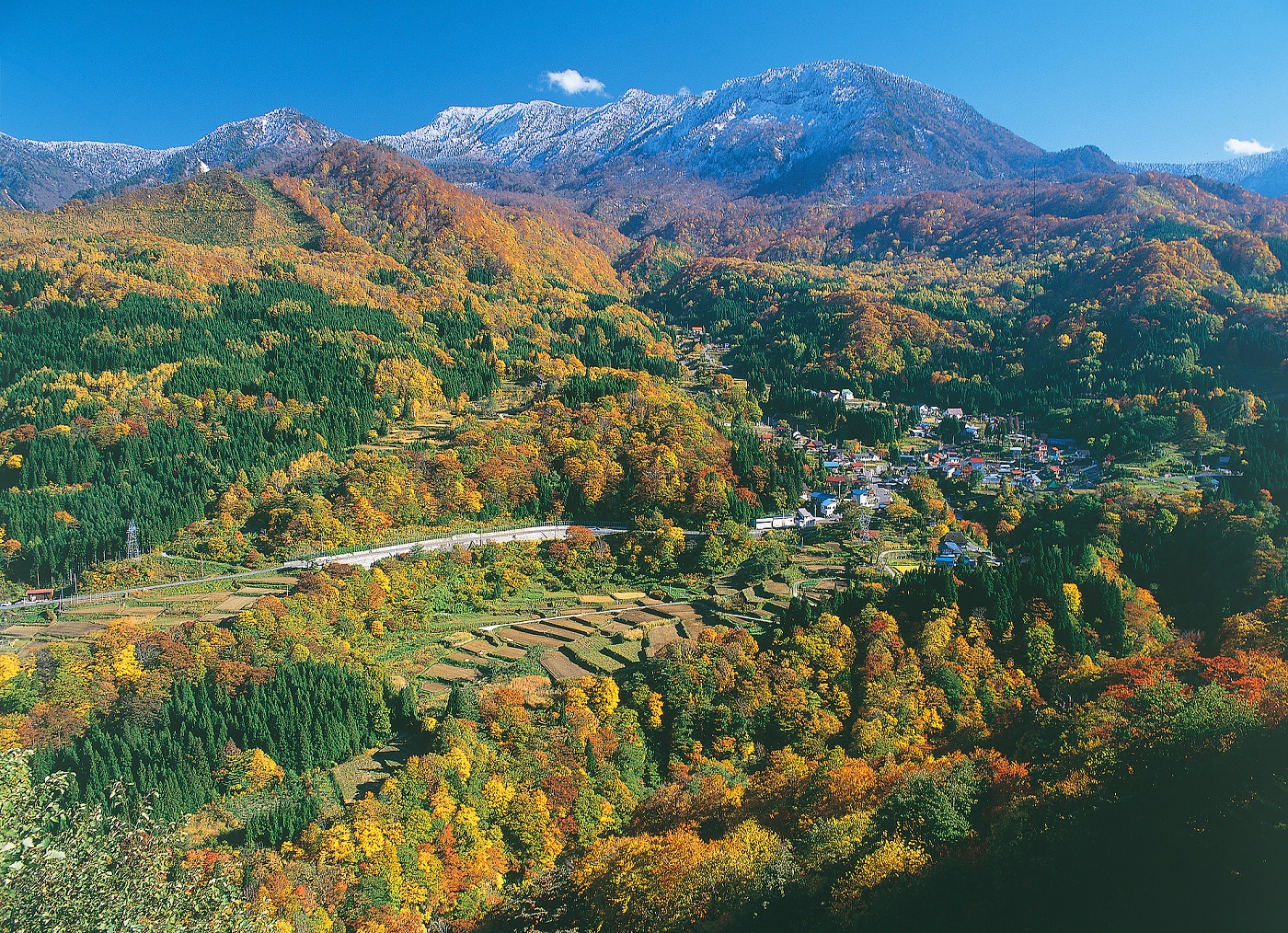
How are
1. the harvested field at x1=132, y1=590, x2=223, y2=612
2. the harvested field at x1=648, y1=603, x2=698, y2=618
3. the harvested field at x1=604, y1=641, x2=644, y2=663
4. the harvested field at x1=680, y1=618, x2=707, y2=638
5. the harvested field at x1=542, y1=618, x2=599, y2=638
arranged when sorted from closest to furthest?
1. the harvested field at x1=604, y1=641, x2=644, y2=663
2. the harvested field at x1=132, y1=590, x2=223, y2=612
3. the harvested field at x1=680, y1=618, x2=707, y2=638
4. the harvested field at x1=542, y1=618, x2=599, y2=638
5. the harvested field at x1=648, y1=603, x2=698, y2=618

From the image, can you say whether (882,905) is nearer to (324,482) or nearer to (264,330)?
(324,482)

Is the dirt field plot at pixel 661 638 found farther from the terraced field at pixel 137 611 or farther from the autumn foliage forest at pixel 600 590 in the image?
the terraced field at pixel 137 611

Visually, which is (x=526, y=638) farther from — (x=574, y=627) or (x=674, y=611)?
(x=674, y=611)

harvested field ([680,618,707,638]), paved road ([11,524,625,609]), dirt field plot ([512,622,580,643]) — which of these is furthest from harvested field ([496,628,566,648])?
paved road ([11,524,625,609])

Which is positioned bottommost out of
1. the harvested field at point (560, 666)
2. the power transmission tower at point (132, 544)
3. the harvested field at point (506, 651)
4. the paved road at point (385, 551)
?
the harvested field at point (560, 666)

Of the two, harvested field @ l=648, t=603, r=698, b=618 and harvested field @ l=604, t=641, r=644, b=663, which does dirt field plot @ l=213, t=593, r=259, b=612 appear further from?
harvested field @ l=648, t=603, r=698, b=618

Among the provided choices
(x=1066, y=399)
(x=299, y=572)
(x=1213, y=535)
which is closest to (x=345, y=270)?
(x=299, y=572)

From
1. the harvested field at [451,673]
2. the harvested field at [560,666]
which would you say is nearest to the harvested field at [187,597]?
the harvested field at [451,673]
